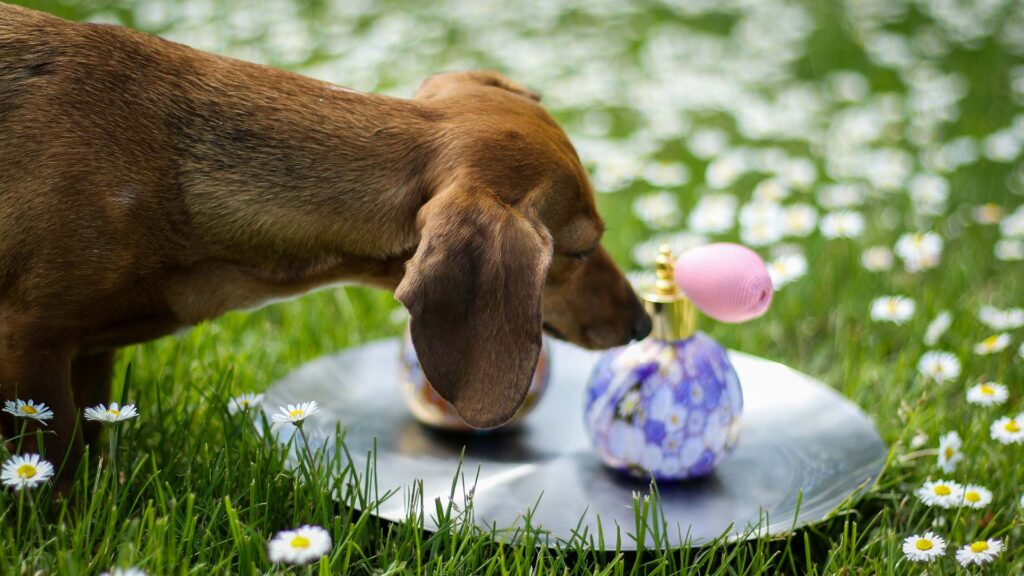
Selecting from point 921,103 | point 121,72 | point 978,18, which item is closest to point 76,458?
point 121,72

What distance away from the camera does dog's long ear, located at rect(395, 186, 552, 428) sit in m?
1.99

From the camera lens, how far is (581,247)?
→ 2461 mm

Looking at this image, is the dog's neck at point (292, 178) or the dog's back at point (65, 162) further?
the dog's neck at point (292, 178)

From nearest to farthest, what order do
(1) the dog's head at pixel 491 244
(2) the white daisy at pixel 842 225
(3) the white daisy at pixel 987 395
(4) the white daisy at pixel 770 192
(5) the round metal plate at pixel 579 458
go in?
(1) the dog's head at pixel 491 244
(5) the round metal plate at pixel 579 458
(3) the white daisy at pixel 987 395
(2) the white daisy at pixel 842 225
(4) the white daisy at pixel 770 192

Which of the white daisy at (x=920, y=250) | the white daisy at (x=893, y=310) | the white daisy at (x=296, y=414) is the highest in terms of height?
the white daisy at (x=296, y=414)

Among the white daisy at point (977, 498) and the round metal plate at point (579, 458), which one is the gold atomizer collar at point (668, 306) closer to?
the round metal plate at point (579, 458)

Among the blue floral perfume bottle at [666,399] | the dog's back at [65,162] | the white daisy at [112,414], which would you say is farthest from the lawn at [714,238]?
the dog's back at [65,162]

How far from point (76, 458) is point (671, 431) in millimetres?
1253

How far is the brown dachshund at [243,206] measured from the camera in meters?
2.03

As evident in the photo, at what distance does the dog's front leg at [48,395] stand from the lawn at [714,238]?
75 millimetres

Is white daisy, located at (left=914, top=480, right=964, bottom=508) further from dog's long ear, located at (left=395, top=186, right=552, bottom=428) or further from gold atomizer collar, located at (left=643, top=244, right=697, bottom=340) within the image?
dog's long ear, located at (left=395, top=186, right=552, bottom=428)

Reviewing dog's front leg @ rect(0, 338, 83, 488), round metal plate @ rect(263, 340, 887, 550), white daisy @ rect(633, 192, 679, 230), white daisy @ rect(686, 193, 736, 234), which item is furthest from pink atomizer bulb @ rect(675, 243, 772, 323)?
white daisy @ rect(633, 192, 679, 230)

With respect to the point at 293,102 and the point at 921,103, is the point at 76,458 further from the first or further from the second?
the point at 921,103

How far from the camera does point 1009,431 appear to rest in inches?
101
